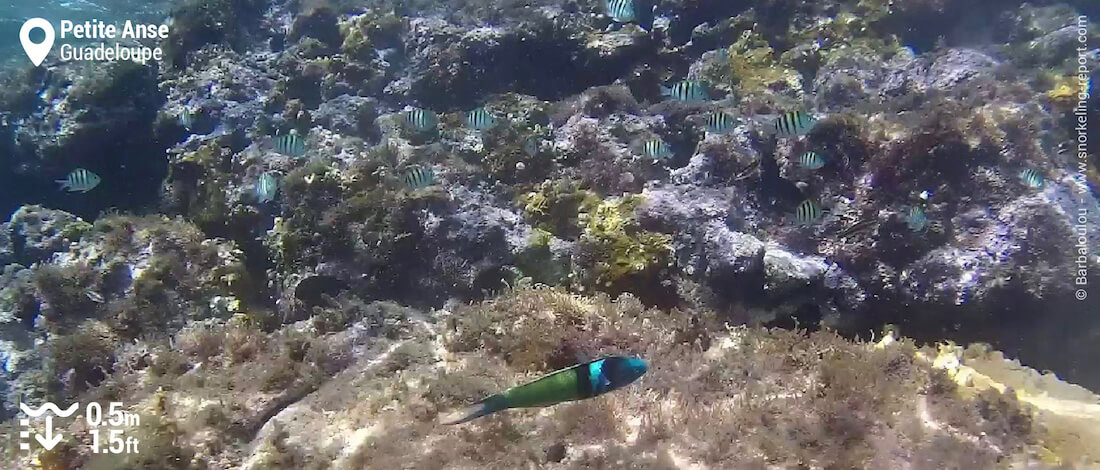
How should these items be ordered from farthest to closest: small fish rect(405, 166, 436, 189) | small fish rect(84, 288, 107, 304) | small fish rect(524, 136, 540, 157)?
small fish rect(84, 288, 107, 304) → small fish rect(524, 136, 540, 157) → small fish rect(405, 166, 436, 189)

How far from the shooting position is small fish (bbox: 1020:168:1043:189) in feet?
19.3

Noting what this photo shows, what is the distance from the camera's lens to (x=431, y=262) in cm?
680

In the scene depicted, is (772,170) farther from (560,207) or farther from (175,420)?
(175,420)

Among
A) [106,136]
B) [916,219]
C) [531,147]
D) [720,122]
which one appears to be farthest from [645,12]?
[106,136]

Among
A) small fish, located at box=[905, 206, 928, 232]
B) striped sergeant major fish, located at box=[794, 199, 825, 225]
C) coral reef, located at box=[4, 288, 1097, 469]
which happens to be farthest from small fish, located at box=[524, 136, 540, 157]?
small fish, located at box=[905, 206, 928, 232]

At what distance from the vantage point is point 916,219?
18.6 ft

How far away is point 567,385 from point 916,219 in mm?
4761

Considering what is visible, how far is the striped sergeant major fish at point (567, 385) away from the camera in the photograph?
223cm

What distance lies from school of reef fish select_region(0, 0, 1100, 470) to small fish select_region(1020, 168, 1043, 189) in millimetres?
71

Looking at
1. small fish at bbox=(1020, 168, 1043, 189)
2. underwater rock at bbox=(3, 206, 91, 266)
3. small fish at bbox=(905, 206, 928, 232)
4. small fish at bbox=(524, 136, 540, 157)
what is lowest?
underwater rock at bbox=(3, 206, 91, 266)

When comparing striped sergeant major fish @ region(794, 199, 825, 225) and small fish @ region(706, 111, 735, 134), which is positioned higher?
small fish @ region(706, 111, 735, 134)

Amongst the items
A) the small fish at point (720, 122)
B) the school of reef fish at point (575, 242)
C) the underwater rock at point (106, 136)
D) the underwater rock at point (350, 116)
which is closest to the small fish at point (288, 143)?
the school of reef fish at point (575, 242)

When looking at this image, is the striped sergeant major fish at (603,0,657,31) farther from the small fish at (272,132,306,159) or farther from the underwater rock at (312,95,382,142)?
the small fish at (272,132,306,159)

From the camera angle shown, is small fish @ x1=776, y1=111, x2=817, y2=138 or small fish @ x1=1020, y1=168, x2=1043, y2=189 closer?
small fish @ x1=776, y1=111, x2=817, y2=138
